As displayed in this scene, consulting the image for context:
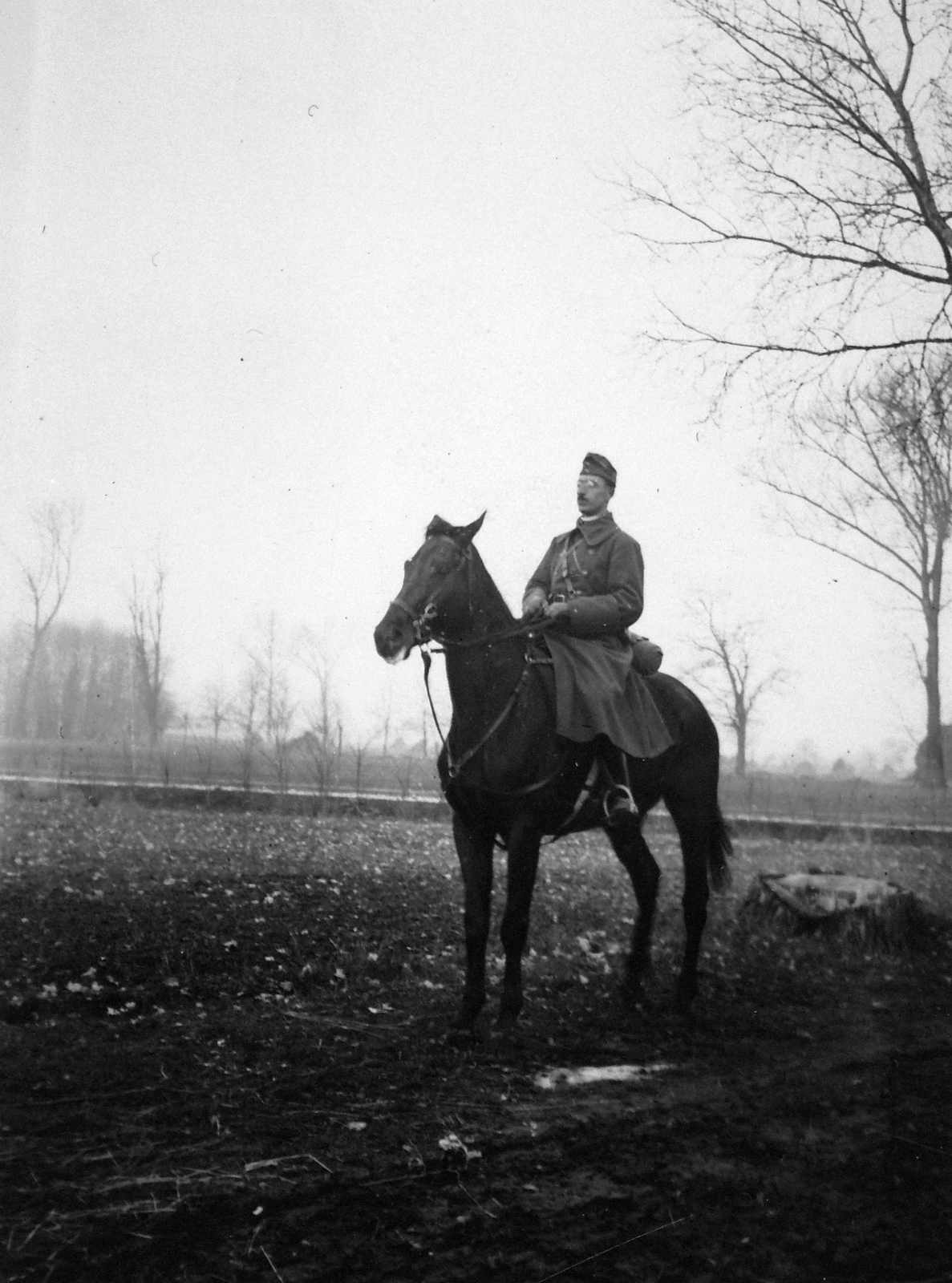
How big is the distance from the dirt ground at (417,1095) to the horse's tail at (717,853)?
740 millimetres

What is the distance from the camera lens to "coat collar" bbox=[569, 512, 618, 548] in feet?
21.4

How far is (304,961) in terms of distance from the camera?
21.2 feet

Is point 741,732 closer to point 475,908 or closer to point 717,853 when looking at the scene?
point 717,853

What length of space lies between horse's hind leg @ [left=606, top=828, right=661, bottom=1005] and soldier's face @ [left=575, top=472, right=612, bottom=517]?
7.15 ft

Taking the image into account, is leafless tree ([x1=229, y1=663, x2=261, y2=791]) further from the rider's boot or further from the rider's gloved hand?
the rider's boot

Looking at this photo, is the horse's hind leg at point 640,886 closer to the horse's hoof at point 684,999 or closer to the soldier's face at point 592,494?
the horse's hoof at point 684,999

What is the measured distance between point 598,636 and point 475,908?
1.91 meters

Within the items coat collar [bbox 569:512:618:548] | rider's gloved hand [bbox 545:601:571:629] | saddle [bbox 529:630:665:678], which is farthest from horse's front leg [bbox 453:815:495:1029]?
coat collar [bbox 569:512:618:548]

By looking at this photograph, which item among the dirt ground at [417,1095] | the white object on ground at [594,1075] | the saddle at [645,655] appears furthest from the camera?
the saddle at [645,655]

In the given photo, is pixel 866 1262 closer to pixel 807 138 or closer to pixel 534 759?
pixel 534 759

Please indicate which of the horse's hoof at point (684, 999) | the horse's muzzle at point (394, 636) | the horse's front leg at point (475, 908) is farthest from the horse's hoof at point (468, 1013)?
the horse's muzzle at point (394, 636)

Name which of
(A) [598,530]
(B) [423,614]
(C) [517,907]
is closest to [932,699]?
(A) [598,530]

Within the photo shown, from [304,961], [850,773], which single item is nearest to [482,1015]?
[304,961]

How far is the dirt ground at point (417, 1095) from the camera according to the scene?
9.95 feet
